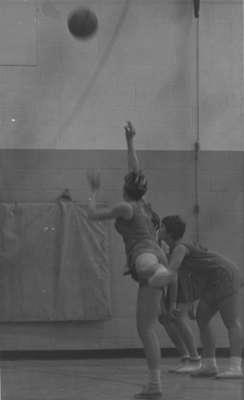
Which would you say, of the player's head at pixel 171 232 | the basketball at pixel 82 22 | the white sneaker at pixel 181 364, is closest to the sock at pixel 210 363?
the white sneaker at pixel 181 364

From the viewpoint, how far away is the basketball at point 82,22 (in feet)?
29.3

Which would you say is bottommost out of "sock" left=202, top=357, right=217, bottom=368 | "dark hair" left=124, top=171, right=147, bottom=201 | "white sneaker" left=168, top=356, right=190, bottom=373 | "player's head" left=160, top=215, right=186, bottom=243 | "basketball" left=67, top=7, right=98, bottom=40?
"white sneaker" left=168, top=356, right=190, bottom=373

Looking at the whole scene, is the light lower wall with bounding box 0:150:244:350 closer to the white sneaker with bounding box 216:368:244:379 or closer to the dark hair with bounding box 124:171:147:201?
the white sneaker with bounding box 216:368:244:379

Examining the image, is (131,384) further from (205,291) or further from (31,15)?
(31,15)

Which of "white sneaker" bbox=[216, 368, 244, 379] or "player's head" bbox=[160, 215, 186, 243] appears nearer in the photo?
"player's head" bbox=[160, 215, 186, 243]

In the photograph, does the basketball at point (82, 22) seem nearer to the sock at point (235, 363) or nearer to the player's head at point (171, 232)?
the player's head at point (171, 232)

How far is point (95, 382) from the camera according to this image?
8.03 metres

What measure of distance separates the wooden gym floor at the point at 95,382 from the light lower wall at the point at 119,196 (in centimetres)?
27

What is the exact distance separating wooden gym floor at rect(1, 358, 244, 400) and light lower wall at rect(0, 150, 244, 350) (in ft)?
0.88

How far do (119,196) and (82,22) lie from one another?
1567 millimetres

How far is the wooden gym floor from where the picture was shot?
7.37 meters

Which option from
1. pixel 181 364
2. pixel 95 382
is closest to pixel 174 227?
pixel 95 382

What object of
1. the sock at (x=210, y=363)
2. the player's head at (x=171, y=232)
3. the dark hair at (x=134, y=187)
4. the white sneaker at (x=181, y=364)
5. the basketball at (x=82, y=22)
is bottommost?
the white sneaker at (x=181, y=364)

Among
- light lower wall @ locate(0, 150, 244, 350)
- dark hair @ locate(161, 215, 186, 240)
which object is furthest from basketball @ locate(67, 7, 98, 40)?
dark hair @ locate(161, 215, 186, 240)
